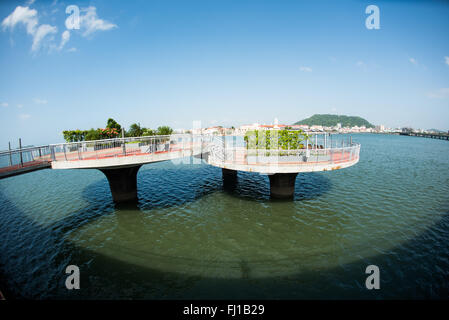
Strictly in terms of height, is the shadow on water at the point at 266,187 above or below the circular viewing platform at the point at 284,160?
below

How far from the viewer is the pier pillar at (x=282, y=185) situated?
1742 cm

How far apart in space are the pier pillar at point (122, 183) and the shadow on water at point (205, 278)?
6038 millimetres

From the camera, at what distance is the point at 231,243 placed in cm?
1183

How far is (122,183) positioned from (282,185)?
46.5 ft

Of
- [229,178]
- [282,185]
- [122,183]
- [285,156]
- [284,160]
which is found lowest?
[229,178]

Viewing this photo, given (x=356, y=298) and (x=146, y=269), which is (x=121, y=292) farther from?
(x=356, y=298)

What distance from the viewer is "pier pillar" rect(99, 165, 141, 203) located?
1788cm

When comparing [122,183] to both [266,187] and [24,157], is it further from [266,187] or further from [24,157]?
[266,187]

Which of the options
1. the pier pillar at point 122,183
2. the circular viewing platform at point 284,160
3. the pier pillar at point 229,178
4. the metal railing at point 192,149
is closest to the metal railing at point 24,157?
the metal railing at point 192,149

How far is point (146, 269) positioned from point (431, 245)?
1528 cm

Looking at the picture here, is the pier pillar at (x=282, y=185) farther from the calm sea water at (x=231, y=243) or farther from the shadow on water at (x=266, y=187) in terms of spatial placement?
the calm sea water at (x=231, y=243)

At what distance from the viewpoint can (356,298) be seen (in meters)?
7.99

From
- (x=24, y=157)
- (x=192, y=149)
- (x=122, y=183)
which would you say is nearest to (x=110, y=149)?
(x=122, y=183)
